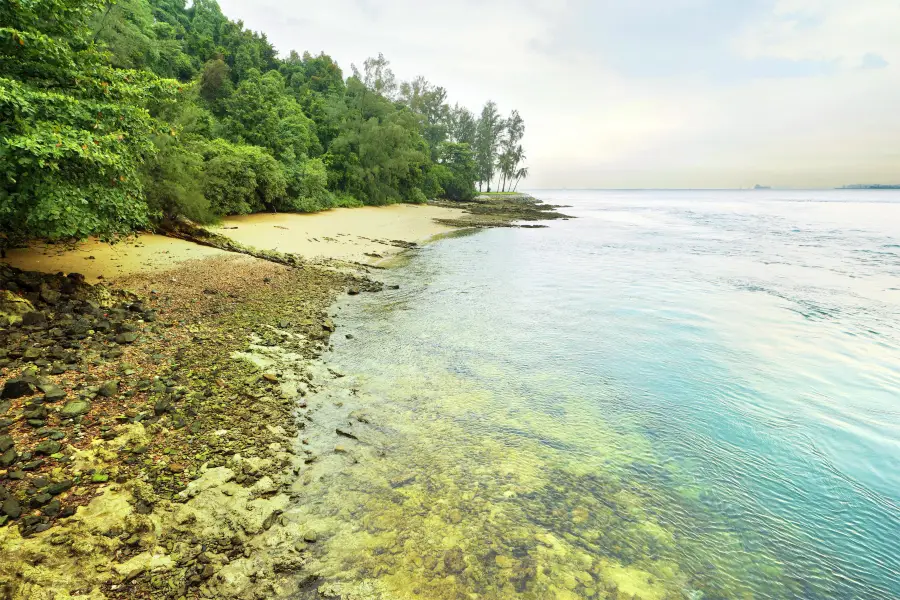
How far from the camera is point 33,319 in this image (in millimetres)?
6270

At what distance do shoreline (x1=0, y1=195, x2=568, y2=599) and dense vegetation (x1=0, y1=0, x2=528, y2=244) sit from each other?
2.26 m

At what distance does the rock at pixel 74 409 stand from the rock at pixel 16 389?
19.4 inches

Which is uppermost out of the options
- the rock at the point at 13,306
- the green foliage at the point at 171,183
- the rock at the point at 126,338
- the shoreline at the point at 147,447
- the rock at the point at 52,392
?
the green foliage at the point at 171,183

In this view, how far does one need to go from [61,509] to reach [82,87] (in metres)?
8.02

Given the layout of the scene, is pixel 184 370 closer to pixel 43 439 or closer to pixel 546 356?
pixel 43 439

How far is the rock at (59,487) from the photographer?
3648 mm

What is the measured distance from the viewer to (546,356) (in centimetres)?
982

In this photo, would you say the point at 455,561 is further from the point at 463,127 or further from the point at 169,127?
the point at 463,127

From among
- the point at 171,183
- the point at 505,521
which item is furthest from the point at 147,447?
the point at 171,183

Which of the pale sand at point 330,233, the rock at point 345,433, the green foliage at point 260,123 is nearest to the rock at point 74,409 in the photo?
the rock at point 345,433

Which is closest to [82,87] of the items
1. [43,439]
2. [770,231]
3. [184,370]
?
[184,370]

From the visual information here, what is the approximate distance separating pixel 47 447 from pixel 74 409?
73cm

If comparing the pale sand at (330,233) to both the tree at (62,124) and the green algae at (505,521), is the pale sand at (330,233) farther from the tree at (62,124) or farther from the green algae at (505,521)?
the green algae at (505,521)

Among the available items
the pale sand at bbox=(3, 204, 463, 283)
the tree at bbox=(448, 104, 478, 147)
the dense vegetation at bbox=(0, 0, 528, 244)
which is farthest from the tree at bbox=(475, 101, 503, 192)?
the pale sand at bbox=(3, 204, 463, 283)
